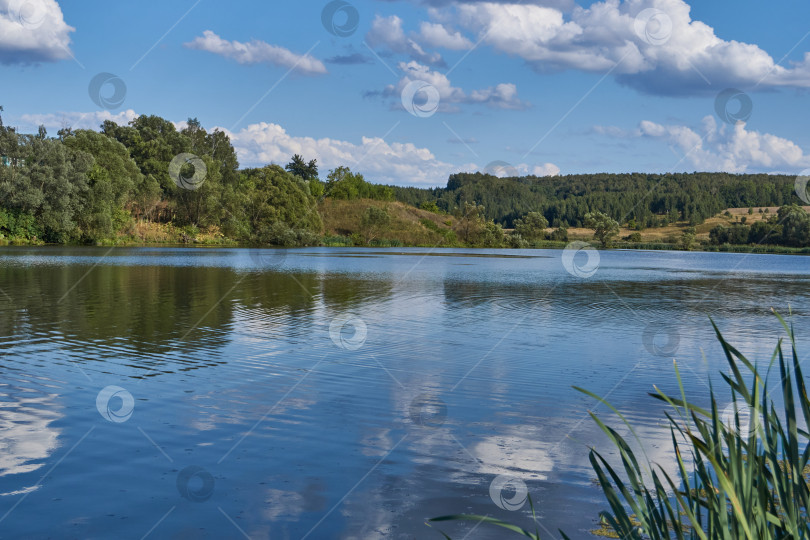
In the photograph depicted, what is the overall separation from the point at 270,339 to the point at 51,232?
75.6 meters

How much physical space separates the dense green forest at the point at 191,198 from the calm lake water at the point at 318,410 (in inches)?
2373

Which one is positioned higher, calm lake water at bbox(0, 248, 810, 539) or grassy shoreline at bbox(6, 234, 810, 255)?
grassy shoreline at bbox(6, 234, 810, 255)

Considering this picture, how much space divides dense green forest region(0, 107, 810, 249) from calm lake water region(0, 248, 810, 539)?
60265 mm

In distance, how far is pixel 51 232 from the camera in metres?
81.9

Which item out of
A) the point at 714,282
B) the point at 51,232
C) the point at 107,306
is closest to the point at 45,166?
the point at 51,232

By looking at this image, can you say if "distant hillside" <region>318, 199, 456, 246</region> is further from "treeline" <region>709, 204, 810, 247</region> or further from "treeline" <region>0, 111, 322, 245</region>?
"treeline" <region>709, 204, 810, 247</region>

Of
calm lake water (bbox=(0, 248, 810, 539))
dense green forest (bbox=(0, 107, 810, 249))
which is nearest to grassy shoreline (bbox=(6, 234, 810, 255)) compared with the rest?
dense green forest (bbox=(0, 107, 810, 249))

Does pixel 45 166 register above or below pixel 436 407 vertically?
above

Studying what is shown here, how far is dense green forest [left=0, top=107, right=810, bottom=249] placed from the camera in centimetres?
7700

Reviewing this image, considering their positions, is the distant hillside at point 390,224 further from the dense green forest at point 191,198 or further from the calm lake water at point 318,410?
the calm lake water at point 318,410

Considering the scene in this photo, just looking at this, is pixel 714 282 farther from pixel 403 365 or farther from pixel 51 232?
pixel 51 232

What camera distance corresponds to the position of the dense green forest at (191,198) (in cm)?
7700

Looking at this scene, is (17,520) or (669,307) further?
(669,307)

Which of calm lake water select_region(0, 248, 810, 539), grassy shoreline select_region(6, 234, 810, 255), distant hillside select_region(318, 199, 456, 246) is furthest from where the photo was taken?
distant hillside select_region(318, 199, 456, 246)
